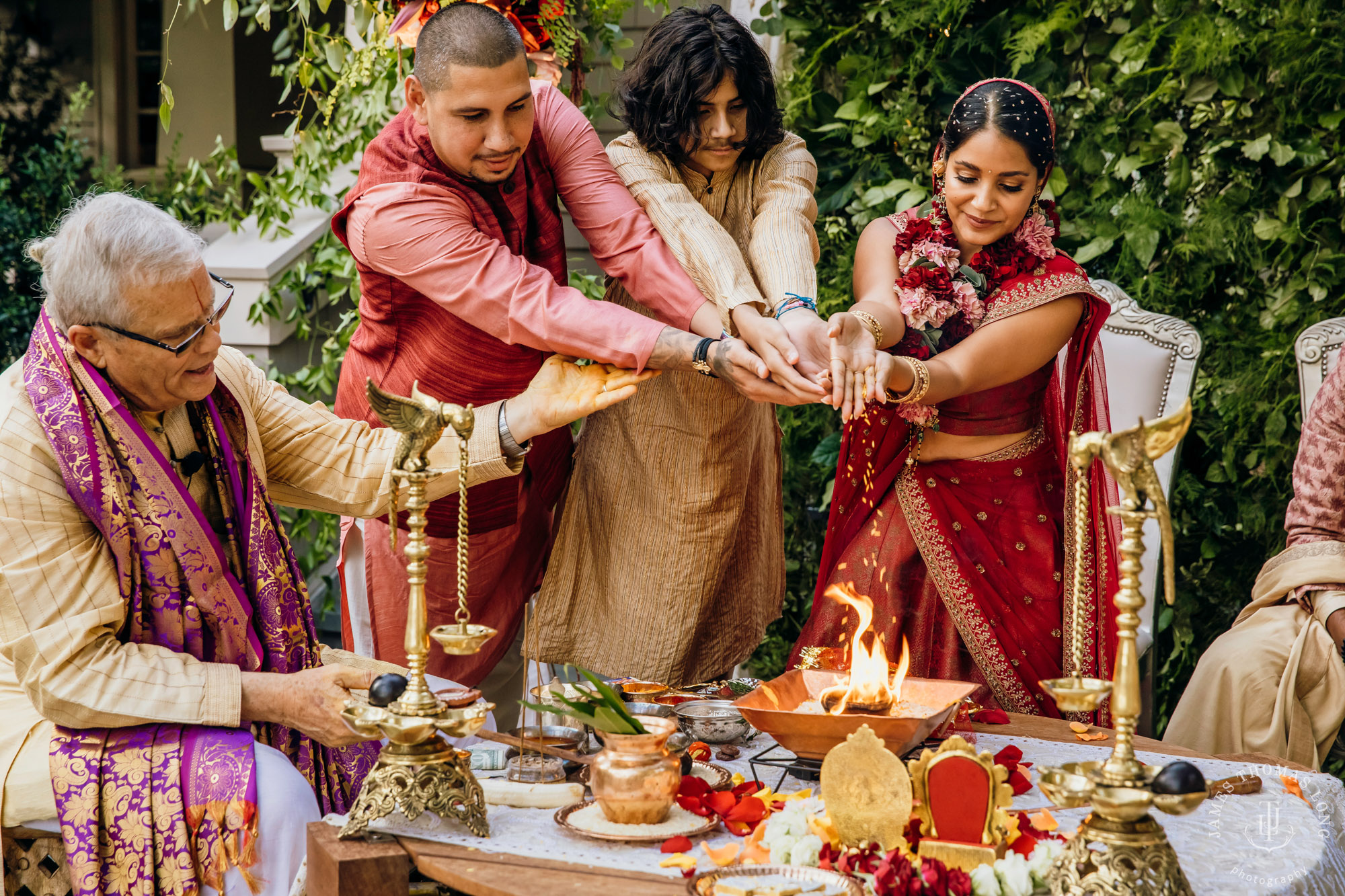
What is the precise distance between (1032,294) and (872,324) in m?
0.43

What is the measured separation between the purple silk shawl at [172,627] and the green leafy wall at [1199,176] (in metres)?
2.60

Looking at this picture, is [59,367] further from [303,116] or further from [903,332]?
[303,116]

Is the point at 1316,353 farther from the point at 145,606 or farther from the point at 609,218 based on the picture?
the point at 145,606

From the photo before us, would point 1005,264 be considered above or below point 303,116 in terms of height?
below

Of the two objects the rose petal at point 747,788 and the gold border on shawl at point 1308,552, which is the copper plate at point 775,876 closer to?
the rose petal at point 747,788

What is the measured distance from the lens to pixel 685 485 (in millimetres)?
3129

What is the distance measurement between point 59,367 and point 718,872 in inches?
59.7

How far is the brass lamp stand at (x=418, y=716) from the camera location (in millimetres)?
1911

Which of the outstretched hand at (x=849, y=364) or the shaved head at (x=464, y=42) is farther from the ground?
the shaved head at (x=464, y=42)

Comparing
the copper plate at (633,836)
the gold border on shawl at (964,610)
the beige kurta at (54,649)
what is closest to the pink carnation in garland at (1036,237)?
the gold border on shawl at (964,610)

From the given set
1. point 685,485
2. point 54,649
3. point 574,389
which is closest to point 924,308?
point 685,485

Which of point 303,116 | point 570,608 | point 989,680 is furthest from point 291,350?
point 989,680

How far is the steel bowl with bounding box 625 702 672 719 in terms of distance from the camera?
7.89 feet

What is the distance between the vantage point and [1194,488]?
428 cm
